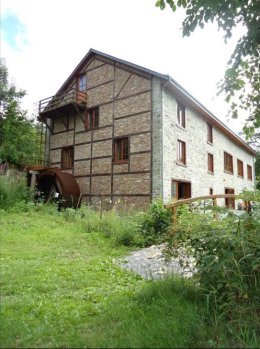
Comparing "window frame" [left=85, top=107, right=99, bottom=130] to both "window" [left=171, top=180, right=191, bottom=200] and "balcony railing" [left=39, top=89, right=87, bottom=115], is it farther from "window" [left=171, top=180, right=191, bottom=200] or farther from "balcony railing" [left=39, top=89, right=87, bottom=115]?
"window" [left=171, top=180, right=191, bottom=200]

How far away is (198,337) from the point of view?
2783 mm

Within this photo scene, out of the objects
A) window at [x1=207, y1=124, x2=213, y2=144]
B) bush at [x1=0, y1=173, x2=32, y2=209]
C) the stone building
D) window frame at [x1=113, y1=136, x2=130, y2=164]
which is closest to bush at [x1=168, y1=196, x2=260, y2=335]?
the stone building

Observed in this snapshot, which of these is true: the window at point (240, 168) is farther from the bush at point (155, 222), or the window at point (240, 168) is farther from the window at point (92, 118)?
the bush at point (155, 222)

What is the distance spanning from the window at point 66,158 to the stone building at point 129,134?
0.06 m

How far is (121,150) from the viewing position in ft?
52.1

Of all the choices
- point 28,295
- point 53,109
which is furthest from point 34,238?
point 53,109

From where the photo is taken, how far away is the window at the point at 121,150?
1568 centimetres

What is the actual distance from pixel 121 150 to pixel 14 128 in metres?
8.85

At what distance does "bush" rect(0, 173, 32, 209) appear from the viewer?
12591mm

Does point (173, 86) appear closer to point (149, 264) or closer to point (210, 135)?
point (210, 135)

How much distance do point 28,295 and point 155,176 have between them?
1077cm

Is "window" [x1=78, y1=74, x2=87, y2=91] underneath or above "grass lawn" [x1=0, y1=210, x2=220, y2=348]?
above

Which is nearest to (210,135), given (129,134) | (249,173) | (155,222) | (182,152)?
(182,152)

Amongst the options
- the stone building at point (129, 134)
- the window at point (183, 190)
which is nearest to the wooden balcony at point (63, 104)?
the stone building at point (129, 134)
